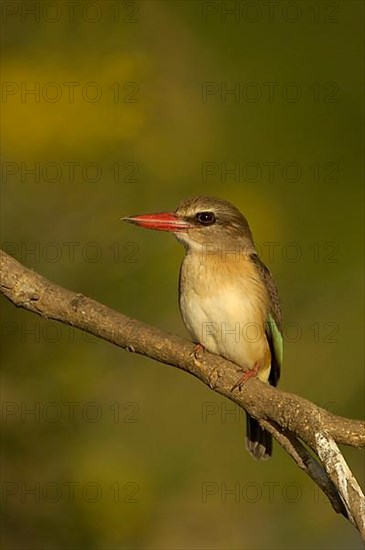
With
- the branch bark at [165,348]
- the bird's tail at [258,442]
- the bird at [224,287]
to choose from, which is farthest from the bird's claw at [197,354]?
the bird's tail at [258,442]

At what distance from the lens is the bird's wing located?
14.3 ft

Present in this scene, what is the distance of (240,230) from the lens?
14.6 feet

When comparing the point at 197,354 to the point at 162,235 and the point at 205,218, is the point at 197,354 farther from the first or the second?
the point at 162,235

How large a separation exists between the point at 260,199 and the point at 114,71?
2.90 feet

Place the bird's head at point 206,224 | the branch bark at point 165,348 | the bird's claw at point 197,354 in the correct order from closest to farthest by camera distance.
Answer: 1. the branch bark at point 165,348
2. the bird's claw at point 197,354
3. the bird's head at point 206,224

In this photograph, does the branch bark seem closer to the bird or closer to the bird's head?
the bird

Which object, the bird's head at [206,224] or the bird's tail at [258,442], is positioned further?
the bird's tail at [258,442]

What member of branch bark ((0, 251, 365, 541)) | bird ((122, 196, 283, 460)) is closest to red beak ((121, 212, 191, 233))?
bird ((122, 196, 283, 460))

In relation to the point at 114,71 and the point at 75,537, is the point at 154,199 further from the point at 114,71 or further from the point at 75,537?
the point at 75,537

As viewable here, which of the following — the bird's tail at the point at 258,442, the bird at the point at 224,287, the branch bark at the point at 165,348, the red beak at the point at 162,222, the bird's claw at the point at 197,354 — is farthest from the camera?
the bird's tail at the point at 258,442

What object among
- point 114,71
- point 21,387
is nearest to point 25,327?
point 21,387

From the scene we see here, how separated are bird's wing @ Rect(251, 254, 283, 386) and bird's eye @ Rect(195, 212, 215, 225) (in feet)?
0.72

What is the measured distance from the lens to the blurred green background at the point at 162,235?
165 inches

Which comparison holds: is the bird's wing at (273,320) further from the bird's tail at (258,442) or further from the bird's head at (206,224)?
the bird's tail at (258,442)
